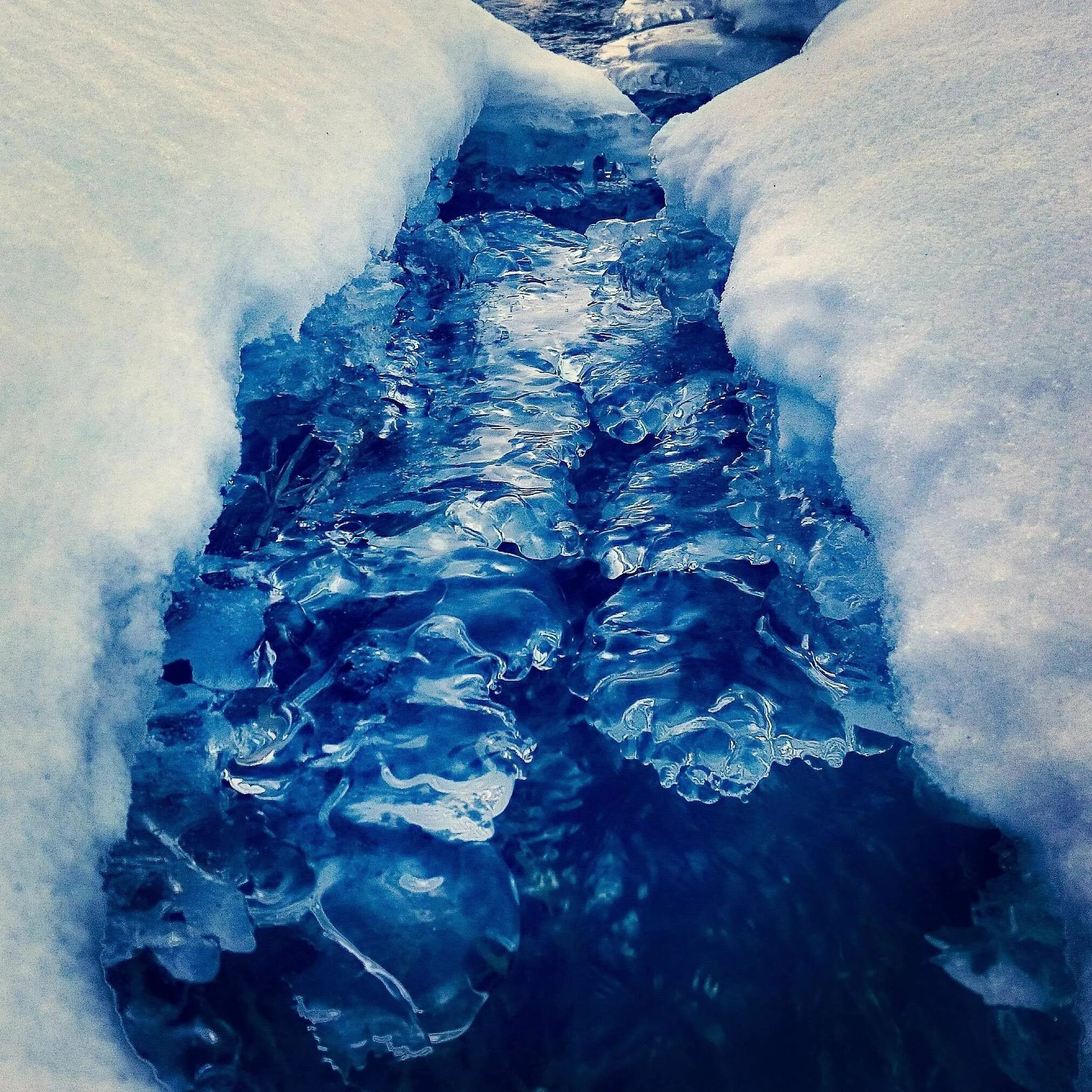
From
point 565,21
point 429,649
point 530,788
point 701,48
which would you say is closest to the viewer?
point 530,788

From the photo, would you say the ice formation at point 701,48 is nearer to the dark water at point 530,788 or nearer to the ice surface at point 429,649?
the ice surface at point 429,649

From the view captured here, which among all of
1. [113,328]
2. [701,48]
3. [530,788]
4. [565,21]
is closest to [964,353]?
[530,788]

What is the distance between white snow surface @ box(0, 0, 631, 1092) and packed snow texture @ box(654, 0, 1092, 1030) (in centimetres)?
99

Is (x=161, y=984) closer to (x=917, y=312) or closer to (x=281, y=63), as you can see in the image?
(x=917, y=312)

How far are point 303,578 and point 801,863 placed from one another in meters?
1.04

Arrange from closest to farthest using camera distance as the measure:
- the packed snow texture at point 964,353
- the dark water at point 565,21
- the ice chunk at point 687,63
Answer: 1. the packed snow texture at point 964,353
2. the ice chunk at point 687,63
3. the dark water at point 565,21

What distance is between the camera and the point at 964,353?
1.39m

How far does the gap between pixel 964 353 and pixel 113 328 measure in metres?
1.36

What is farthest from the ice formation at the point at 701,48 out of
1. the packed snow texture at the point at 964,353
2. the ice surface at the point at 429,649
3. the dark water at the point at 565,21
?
the ice surface at the point at 429,649

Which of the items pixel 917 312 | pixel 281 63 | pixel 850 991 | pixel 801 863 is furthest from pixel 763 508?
pixel 281 63

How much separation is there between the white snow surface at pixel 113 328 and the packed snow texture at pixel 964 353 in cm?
99

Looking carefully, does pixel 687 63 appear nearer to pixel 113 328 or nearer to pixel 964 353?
pixel 964 353

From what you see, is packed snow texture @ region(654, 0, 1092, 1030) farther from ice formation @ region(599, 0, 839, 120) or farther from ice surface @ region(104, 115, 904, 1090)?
ice formation @ region(599, 0, 839, 120)

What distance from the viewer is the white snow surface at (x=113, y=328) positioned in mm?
969
